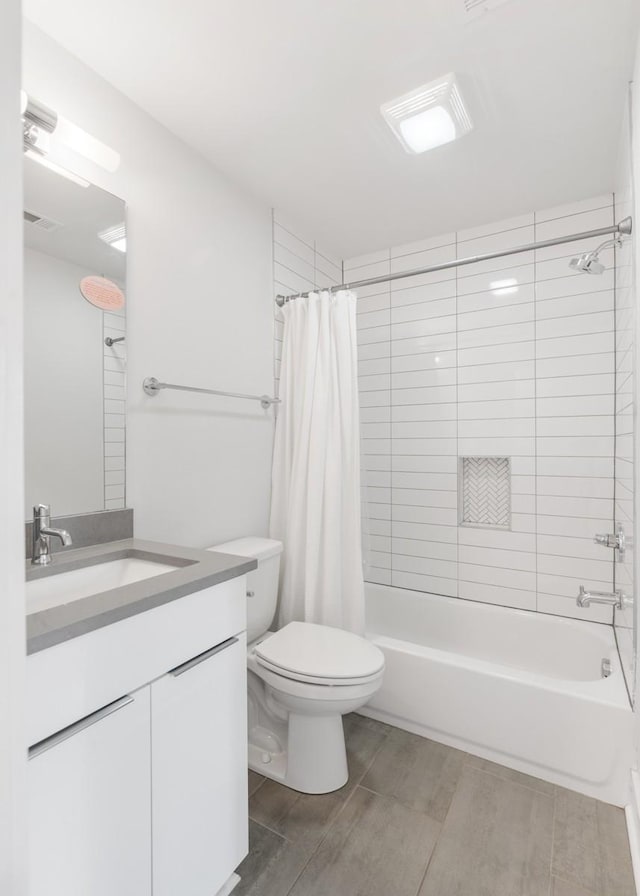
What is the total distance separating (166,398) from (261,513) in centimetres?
78

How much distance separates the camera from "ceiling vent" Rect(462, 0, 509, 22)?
3.92ft

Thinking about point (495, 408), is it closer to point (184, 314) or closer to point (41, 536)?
point (184, 314)

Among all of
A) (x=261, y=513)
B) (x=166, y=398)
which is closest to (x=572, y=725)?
(x=261, y=513)

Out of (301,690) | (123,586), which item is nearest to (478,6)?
(123,586)

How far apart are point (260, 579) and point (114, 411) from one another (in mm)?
862

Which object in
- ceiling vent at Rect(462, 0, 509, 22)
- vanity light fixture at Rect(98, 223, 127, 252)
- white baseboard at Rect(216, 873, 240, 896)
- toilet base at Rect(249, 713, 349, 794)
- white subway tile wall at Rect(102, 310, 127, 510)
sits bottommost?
white baseboard at Rect(216, 873, 240, 896)

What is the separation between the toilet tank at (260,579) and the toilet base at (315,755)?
0.37m

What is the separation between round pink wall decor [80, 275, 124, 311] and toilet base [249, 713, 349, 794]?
156cm

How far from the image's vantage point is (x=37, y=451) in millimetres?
1316

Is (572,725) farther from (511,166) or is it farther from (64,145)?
(64,145)

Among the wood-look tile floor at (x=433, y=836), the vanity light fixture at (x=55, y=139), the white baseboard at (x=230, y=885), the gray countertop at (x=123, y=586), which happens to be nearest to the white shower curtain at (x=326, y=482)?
the wood-look tile floor at (x=433, y=836)

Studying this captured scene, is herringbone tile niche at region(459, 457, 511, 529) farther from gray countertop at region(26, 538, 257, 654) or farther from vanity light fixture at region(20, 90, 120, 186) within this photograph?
vanity light fixture at region(20, 90, 120, 186)

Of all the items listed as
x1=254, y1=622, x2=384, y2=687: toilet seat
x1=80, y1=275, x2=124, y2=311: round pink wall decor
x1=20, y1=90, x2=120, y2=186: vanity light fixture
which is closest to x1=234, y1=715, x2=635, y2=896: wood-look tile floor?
x1=254, y1=622, x2=384, y2=687: toilet seat

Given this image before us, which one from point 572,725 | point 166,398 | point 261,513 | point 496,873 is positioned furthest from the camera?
point 261,513
